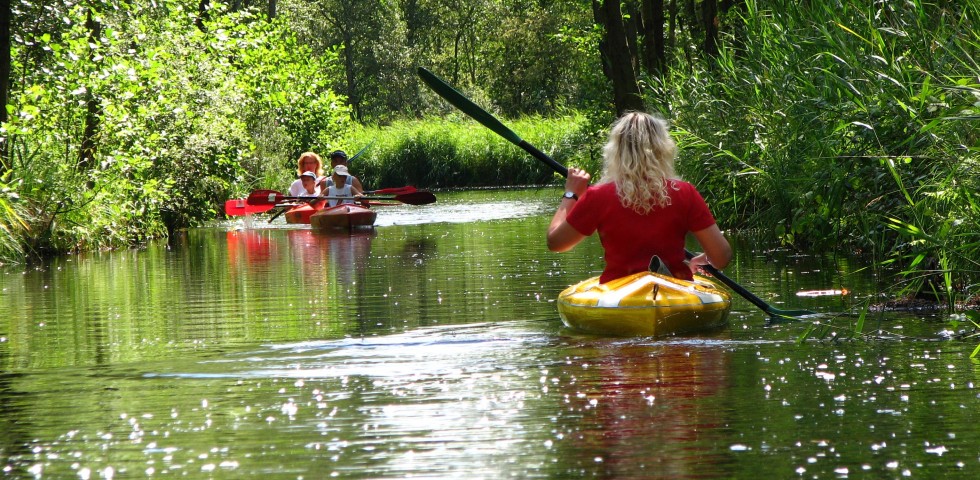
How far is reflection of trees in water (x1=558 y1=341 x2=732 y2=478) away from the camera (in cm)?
448

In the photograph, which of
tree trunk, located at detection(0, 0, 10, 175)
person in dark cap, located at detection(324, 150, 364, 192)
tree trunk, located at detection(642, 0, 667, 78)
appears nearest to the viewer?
tree trunk, located at detection(0, 0, 10, 175)

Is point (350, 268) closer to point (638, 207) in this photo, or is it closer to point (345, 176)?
point (638, 207)

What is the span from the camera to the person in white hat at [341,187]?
2194cm

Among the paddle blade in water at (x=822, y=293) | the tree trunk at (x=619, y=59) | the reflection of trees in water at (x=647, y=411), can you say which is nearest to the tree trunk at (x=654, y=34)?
the tree trunk at (x=619, y=59)

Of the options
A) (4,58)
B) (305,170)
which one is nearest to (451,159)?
(305,170)

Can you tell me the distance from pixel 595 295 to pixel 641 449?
311cm

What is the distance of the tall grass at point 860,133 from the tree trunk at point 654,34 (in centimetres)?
1149

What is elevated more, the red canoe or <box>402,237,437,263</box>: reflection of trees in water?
the red canoe

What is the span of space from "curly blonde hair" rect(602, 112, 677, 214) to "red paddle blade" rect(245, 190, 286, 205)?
47.6 feet

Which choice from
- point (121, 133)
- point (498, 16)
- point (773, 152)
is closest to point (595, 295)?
point (773, 152)

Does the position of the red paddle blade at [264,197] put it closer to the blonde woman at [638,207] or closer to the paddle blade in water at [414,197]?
the paddle blade in water at [414,197]

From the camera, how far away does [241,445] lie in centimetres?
499

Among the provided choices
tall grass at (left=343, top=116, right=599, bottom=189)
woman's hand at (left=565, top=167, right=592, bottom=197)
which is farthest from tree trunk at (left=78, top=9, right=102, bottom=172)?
tall grass at (left=343, top=116, right=599, bottom=189)

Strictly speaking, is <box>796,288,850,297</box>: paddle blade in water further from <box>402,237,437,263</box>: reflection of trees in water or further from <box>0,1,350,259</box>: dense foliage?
<box>0,1,350,259</box>: dense foliage
